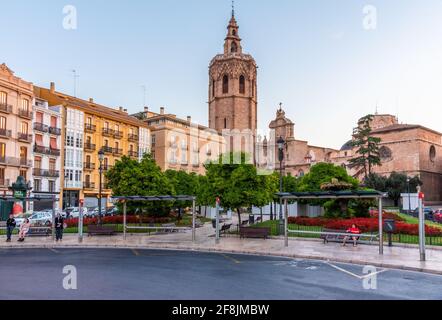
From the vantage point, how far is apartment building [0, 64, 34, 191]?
152ft

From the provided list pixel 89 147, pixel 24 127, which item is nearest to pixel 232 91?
pixel 89 147

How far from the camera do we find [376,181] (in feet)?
205

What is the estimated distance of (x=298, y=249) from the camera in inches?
758

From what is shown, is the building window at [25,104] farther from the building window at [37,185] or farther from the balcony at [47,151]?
the building window at [37,185]

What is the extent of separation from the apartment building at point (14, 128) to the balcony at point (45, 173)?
1.00 m

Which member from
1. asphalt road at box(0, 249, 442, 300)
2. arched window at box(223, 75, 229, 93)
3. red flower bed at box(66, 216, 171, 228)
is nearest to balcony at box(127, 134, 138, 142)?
arched window at box(223, 75, 229, 93)

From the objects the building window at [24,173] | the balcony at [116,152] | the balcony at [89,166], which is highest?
the balcony at [116,152]

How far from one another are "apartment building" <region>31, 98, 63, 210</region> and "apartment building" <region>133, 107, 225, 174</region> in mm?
19993

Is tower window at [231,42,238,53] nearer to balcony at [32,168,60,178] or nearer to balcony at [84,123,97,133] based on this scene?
balcony at [84,123,97,133]

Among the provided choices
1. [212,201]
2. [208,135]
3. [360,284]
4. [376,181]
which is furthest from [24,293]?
[208,135]

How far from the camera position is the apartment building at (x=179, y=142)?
74000 mm

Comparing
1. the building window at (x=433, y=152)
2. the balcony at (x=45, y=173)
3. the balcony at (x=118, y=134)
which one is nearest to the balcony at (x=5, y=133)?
the balcony at (x=45, y=173)

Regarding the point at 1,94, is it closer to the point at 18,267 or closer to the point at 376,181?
the point at 18,267

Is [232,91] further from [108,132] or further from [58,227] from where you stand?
[58,227]
